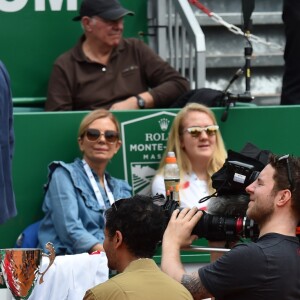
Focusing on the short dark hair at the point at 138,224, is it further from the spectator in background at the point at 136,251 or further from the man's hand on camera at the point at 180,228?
the man's hand on camera at the point at 180,228

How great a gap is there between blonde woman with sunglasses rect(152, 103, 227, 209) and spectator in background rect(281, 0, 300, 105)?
2.81 feet

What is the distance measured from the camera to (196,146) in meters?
6.98

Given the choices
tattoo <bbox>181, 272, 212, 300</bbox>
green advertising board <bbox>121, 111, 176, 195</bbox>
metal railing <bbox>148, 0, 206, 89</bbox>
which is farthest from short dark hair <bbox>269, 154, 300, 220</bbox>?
metal railing <bbox>148, 0, 206, 89</bbox>

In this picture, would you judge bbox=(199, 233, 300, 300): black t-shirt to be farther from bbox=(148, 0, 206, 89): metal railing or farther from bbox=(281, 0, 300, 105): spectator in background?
bbox=(148, 0, 206, 89): metal railing

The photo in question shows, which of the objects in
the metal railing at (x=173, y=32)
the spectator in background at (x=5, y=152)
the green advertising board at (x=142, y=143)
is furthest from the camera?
the metal railing at (x=173, y=32)

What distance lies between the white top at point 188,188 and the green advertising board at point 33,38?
2.08 m

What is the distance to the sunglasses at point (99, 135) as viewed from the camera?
6.88 meters

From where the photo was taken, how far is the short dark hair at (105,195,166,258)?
449 cm

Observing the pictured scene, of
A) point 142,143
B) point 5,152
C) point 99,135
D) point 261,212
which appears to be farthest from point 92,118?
point 261,212

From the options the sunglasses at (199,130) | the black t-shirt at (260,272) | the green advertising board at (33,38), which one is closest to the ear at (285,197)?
the black t-shirt at (260,272)

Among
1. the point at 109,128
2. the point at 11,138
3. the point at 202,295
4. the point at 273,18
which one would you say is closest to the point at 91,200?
the point at 109,128

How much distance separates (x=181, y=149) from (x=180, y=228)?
219cm

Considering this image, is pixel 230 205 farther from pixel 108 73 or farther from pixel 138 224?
pixel 108 73

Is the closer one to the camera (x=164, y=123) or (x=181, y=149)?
(x=181, y=149)
